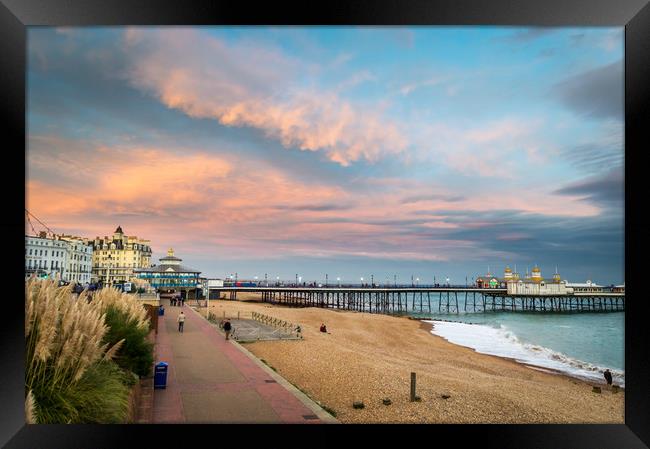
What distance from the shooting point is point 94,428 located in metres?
4.19

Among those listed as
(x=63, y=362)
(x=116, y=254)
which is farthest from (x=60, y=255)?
(x=63, y=362)

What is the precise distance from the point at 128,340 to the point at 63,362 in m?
3.60

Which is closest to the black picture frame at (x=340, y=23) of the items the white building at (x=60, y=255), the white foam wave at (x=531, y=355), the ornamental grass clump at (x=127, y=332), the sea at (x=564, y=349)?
the ornamental grass clump at (x=127, y=332)

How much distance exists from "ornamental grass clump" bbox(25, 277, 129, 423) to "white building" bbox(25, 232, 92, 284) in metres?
51.9

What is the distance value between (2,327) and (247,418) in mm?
3577

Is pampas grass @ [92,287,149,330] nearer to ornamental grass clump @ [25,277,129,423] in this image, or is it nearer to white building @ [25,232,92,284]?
ornamental grass clump @ [25,277,129,423]

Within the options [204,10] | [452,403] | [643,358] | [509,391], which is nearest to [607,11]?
[643,358]

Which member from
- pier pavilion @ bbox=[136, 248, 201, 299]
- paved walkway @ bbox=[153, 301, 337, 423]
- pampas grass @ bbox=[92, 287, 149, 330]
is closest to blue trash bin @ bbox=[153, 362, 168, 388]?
paved walkway @ bbox=[153, 301, 337, 423]

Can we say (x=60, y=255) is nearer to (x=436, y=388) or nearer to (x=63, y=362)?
(x=436, y=388)

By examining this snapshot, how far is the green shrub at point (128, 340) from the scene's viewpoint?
7060 millimetres

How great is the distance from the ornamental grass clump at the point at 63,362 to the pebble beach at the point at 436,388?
4718 millimetres

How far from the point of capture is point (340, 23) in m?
4.82

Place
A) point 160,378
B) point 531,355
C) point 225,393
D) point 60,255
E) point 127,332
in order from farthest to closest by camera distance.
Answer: point 60,255
point 531,355
point 160,378
point 225,393
point 127,332

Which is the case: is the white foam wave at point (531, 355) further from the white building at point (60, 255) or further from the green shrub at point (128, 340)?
the white building at point (60, 255)
